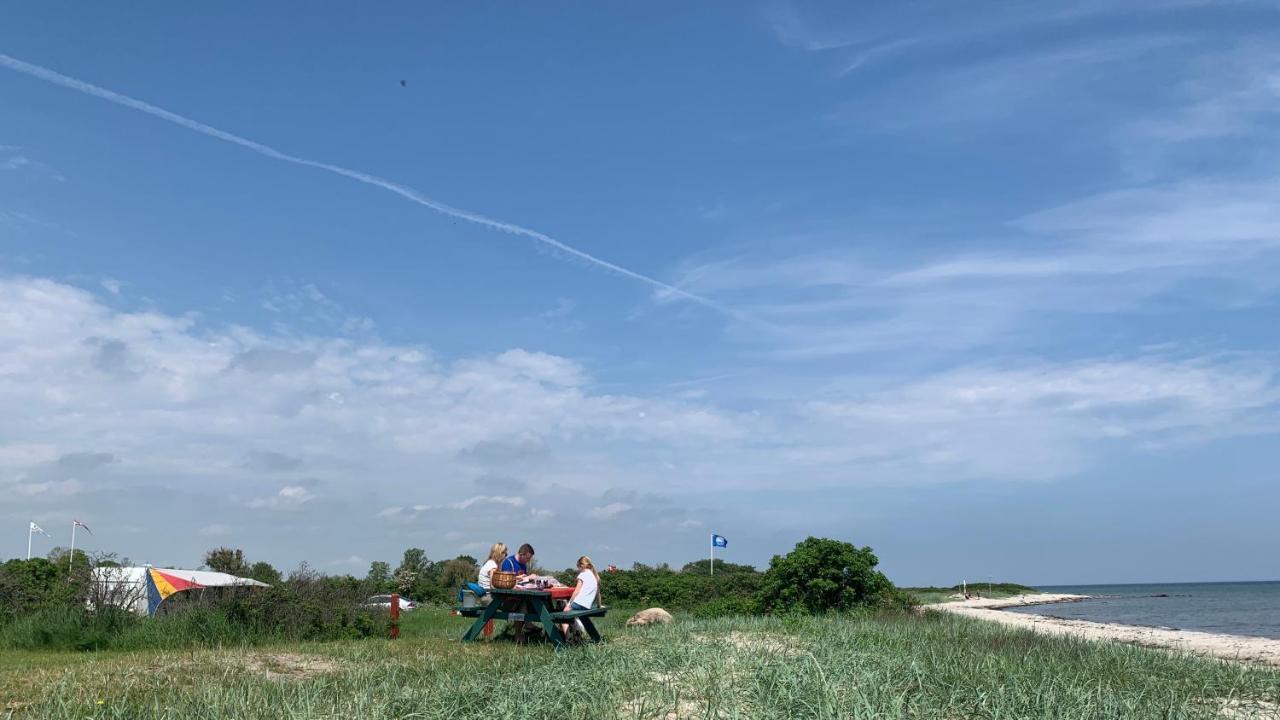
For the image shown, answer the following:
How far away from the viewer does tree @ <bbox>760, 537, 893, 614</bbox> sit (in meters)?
22.2

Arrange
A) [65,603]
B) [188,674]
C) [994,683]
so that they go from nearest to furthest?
1. [994,683]
2. [188,674]
3. [65,603]

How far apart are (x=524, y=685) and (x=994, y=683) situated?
372 centimetres

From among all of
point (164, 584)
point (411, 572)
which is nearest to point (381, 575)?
point (411, 572)

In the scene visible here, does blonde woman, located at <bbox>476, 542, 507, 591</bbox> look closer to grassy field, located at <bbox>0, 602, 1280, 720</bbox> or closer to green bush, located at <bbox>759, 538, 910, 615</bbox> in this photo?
grassy field, located at <bbox>0, 602, 1280, 720</bbox>

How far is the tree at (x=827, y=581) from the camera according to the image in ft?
73.0

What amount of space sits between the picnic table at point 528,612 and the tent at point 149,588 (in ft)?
19.4

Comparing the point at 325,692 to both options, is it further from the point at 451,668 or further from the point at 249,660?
the point at 249,660

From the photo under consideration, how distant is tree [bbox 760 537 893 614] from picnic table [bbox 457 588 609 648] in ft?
34.8

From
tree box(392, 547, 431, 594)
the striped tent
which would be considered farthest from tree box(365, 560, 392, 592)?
the striped tent

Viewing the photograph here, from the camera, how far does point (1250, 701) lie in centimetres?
825

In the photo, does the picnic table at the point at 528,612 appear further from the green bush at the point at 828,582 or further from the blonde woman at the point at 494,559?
the green bush at the point at 828,582

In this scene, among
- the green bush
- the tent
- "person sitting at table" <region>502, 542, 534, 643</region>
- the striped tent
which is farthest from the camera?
the green bush

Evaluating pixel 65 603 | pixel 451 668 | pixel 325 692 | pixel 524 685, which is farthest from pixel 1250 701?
pixel 65 603

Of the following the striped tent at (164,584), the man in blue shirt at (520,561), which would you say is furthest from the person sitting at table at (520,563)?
the striped tent at (164,584)
